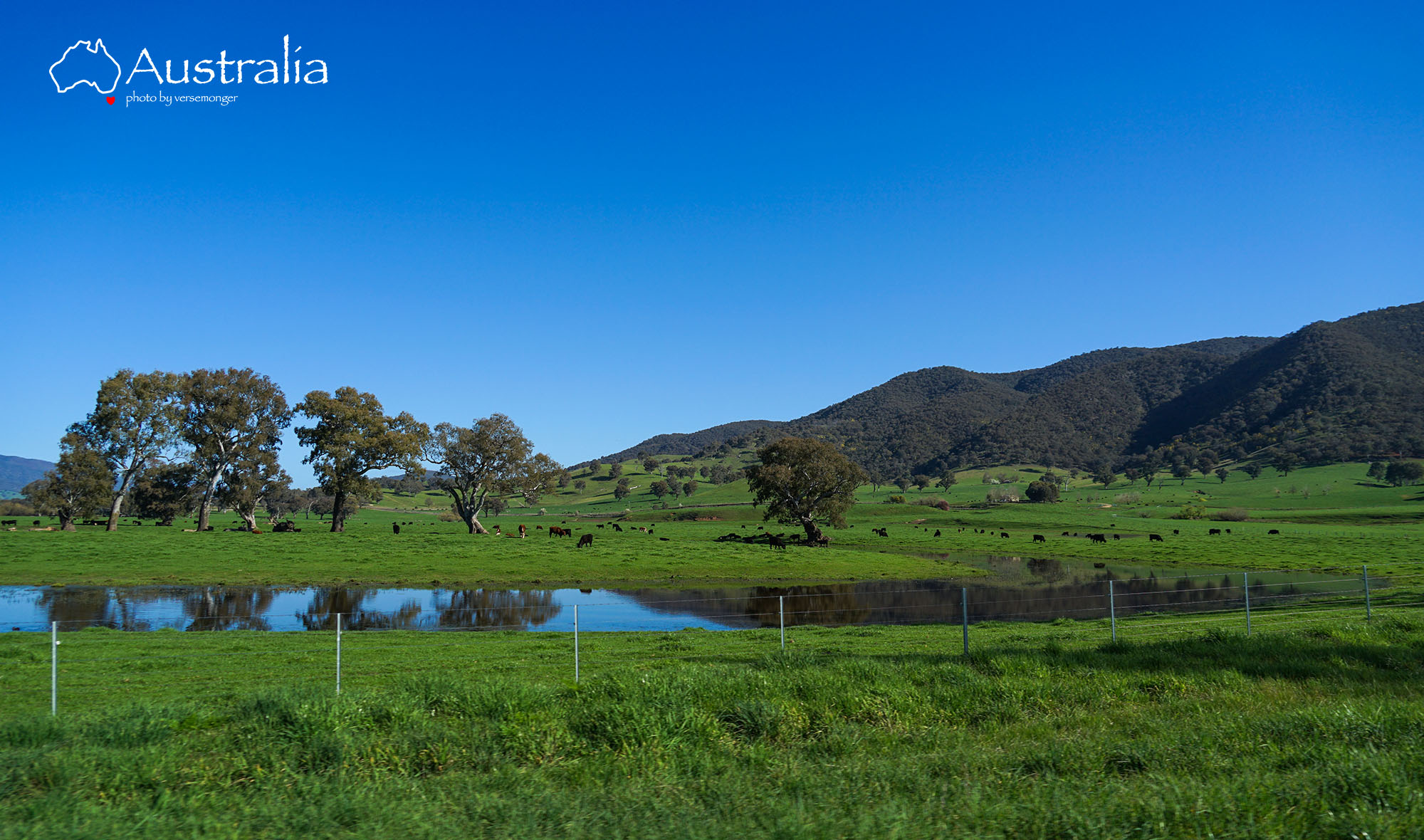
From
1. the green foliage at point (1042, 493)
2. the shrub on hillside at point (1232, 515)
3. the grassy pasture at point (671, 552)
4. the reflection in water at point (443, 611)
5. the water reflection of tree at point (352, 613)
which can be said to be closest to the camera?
the water reflection of tree at point (352, 613)

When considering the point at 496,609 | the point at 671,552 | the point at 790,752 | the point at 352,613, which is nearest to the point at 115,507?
the point at 671,552

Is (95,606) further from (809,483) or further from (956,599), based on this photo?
(809,483)

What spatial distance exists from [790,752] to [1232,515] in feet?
363

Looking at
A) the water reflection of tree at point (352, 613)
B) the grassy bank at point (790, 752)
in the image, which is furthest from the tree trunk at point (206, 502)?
the grassy bank at point (790, 752)

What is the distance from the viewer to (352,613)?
1169 inches

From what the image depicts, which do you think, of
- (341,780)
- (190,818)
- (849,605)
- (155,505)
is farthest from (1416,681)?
(155,505)

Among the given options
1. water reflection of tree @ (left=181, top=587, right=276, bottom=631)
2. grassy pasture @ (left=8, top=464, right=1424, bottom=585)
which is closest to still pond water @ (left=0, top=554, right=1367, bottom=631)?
water reflection of tree @ (left=181, top=587, right=276, bottom=631)

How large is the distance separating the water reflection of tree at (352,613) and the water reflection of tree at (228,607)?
1.60 meters

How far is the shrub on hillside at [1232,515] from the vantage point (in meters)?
93.6

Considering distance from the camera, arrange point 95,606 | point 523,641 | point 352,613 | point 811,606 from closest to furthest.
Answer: point 523,641 < point 95,606 < point 352,613 < point 811,606

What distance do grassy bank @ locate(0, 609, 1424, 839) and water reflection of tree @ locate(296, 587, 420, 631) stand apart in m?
13.3

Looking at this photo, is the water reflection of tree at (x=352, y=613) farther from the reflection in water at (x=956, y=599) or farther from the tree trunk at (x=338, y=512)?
the tree trunk at (x=338, y=512)

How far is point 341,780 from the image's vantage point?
289 inches

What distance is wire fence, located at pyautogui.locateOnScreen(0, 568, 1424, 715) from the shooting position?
14.7 meters
